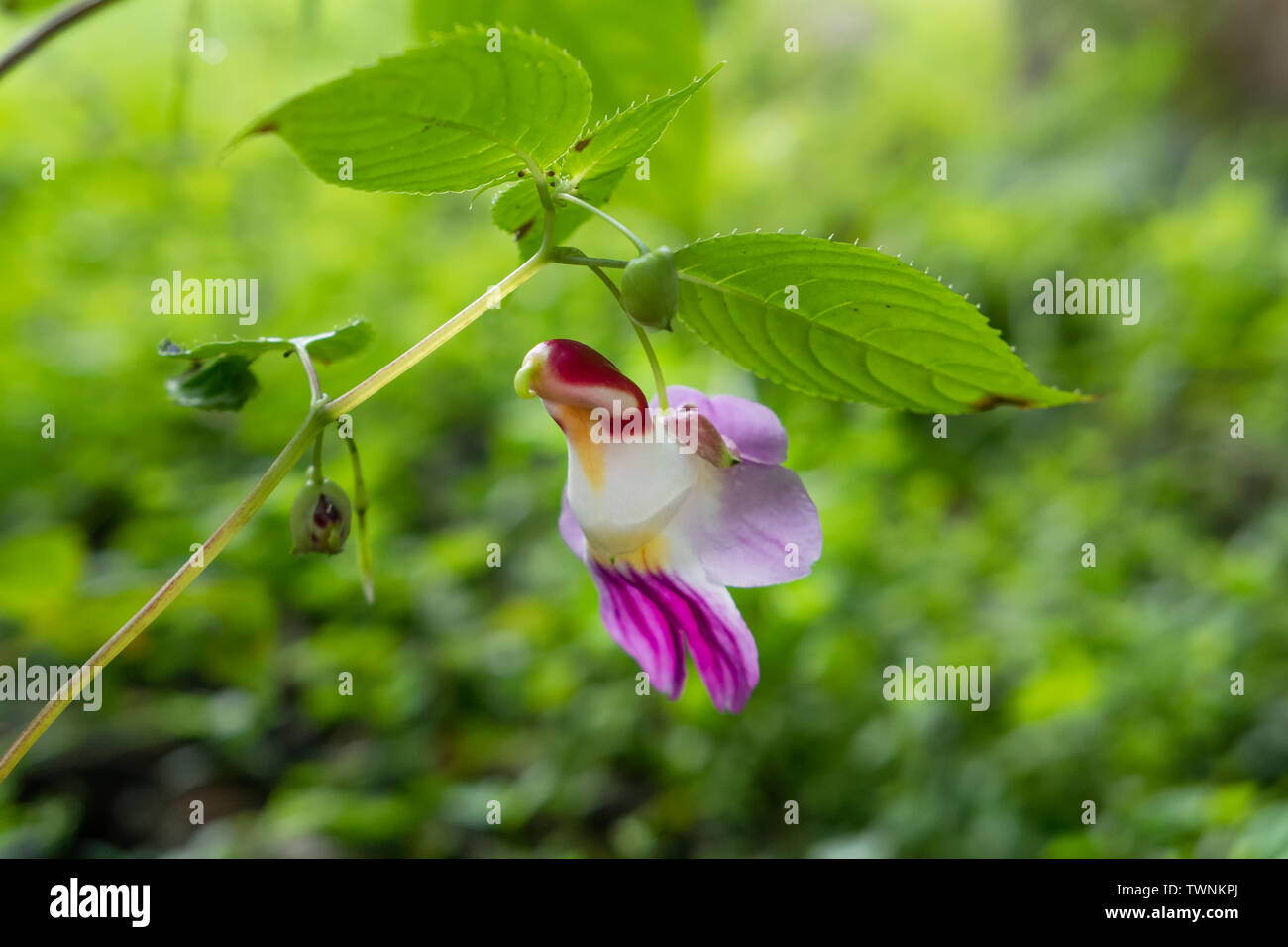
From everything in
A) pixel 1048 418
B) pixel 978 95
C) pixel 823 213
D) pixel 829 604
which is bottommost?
pixel 829 604

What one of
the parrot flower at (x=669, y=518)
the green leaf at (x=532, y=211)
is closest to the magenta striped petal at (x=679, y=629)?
the parrot flower at (x=669, y=518)

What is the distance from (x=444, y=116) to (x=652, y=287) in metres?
0.07

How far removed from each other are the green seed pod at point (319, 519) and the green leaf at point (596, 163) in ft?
0.32

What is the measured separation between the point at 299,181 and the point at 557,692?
60.3 inches

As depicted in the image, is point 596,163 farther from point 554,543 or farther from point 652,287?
point 554,543

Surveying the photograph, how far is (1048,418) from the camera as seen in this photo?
61.1 inches

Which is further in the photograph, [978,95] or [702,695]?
[978,95]

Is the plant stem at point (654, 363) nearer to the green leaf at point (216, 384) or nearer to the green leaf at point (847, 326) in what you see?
the green leaf at point (847, 326)

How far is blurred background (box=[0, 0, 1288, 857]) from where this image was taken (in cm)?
78

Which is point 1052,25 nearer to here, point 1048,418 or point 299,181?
point 1048,418

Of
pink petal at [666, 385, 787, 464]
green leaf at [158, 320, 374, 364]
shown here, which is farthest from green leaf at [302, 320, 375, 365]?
pink petal at [666, 385, 787, 464]

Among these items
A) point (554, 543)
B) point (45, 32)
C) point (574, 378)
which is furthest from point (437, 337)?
point (554, 543)

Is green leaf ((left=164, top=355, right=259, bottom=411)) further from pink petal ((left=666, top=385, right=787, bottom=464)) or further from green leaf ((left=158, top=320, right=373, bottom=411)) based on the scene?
pink petal ((left=666, top=385, right=787, bottom=464))
